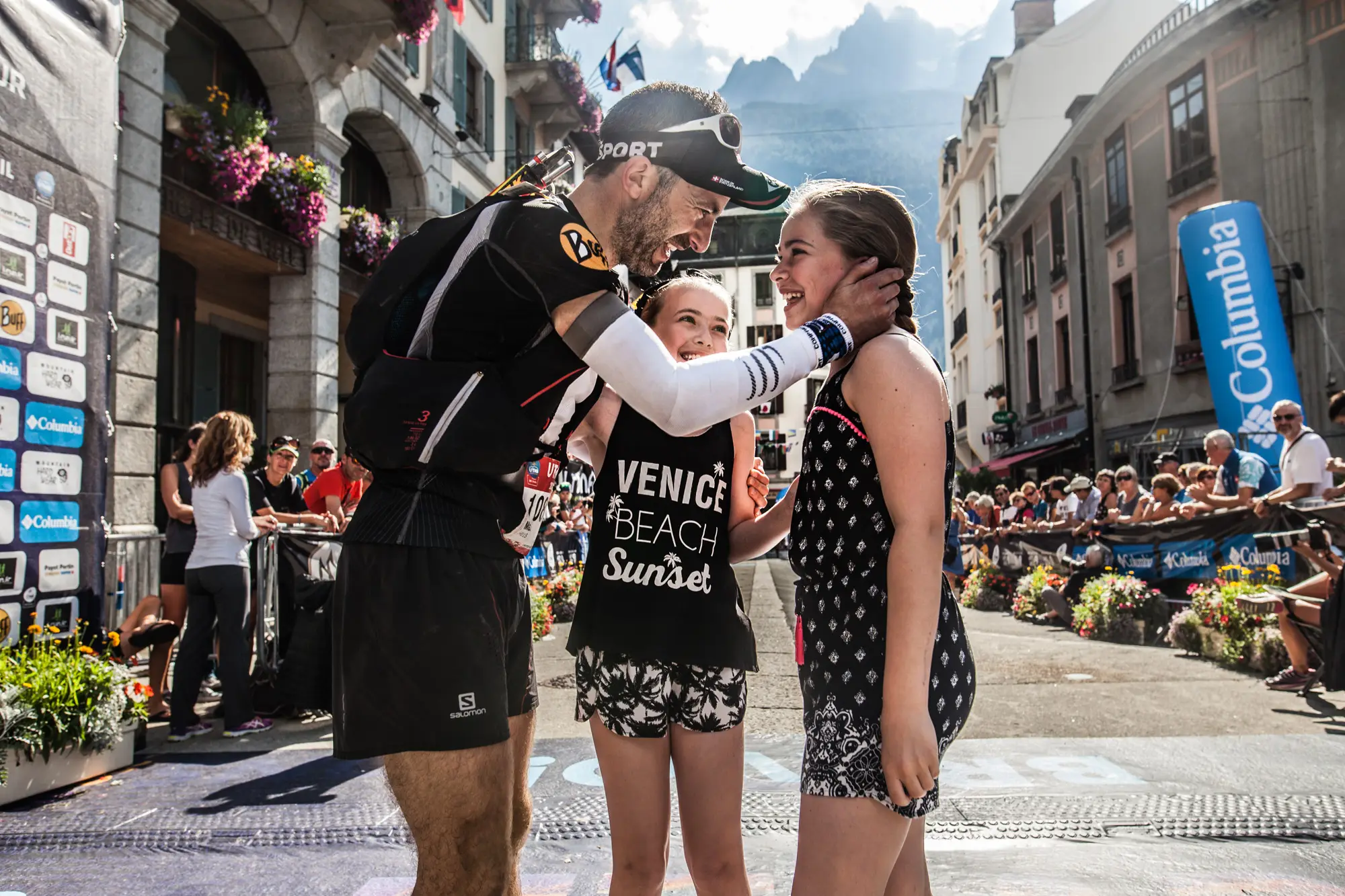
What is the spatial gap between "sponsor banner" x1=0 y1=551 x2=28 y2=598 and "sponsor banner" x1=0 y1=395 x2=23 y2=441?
604mm

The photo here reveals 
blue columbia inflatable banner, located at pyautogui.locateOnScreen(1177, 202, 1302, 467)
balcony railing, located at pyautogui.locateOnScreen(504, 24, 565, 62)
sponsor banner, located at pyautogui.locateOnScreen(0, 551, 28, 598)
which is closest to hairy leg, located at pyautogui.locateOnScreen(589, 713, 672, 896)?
sponsor banner, located at pyautogui.locateOnScreen(0, 551, 28, 598)

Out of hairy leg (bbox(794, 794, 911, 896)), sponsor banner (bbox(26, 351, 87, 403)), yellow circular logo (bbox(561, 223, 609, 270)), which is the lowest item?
hairy leg (bbox(794, 794, 911, 896))

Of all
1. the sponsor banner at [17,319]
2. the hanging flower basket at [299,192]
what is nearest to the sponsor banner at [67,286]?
the sponsor banner at [17,319]

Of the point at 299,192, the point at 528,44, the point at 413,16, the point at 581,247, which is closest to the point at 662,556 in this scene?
the point at 581,247

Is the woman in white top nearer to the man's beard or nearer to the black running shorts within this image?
the black running shorts

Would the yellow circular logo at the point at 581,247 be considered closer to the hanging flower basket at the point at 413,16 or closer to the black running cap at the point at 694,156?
the black running cap at the point at 694,156

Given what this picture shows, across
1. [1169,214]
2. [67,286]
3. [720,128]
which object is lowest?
[720,128]

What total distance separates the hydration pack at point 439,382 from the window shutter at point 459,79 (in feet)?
57.9

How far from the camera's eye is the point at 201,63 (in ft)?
39.5

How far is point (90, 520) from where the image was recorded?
18.0 feet

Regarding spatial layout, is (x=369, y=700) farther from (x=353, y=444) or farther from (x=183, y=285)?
(x=183, y=285)

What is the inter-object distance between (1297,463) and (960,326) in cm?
3780

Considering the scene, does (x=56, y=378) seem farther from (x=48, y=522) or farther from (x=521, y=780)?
(x=521, y=780)

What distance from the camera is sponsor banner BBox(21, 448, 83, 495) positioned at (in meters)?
5.05
